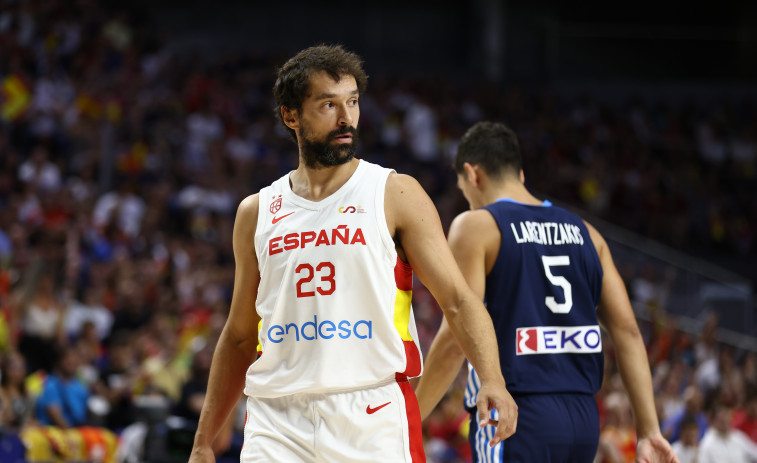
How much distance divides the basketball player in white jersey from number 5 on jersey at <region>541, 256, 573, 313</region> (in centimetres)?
94

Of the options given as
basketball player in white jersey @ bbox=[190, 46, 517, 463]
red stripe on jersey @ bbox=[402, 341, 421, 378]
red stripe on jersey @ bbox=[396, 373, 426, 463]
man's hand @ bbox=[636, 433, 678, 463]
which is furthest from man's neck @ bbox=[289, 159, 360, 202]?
man's hand @ bbox=[636, 433, 678, 463]

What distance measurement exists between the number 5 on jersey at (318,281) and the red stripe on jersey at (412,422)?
40 centimetres

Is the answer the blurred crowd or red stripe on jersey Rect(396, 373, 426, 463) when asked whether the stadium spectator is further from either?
red stripe on jersey Rect(396, 373, 426, 463)

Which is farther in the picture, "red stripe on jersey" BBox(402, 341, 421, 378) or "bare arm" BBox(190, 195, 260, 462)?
"bare arm" BBox(190, 195, 260, 462)

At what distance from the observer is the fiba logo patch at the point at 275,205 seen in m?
3.74

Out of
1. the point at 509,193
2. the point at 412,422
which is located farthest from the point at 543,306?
the point at 412,422

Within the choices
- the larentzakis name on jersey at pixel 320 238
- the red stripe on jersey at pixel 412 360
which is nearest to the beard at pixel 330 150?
the larentzakis name on jersey at pixel 320 238

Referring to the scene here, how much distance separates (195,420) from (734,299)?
32.0ft

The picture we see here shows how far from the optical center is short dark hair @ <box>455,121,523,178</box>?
185 inches

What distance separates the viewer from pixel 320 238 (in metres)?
3.51

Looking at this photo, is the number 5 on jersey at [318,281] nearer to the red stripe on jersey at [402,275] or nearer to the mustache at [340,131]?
the red stripe on jersey at [402,275]

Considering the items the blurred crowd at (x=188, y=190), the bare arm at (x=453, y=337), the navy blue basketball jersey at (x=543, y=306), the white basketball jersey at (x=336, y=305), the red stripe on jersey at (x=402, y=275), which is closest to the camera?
the white basketball jersey at (x=336, y=305)

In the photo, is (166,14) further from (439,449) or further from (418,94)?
(439,449)

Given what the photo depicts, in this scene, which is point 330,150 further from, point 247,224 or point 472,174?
point 472,174
